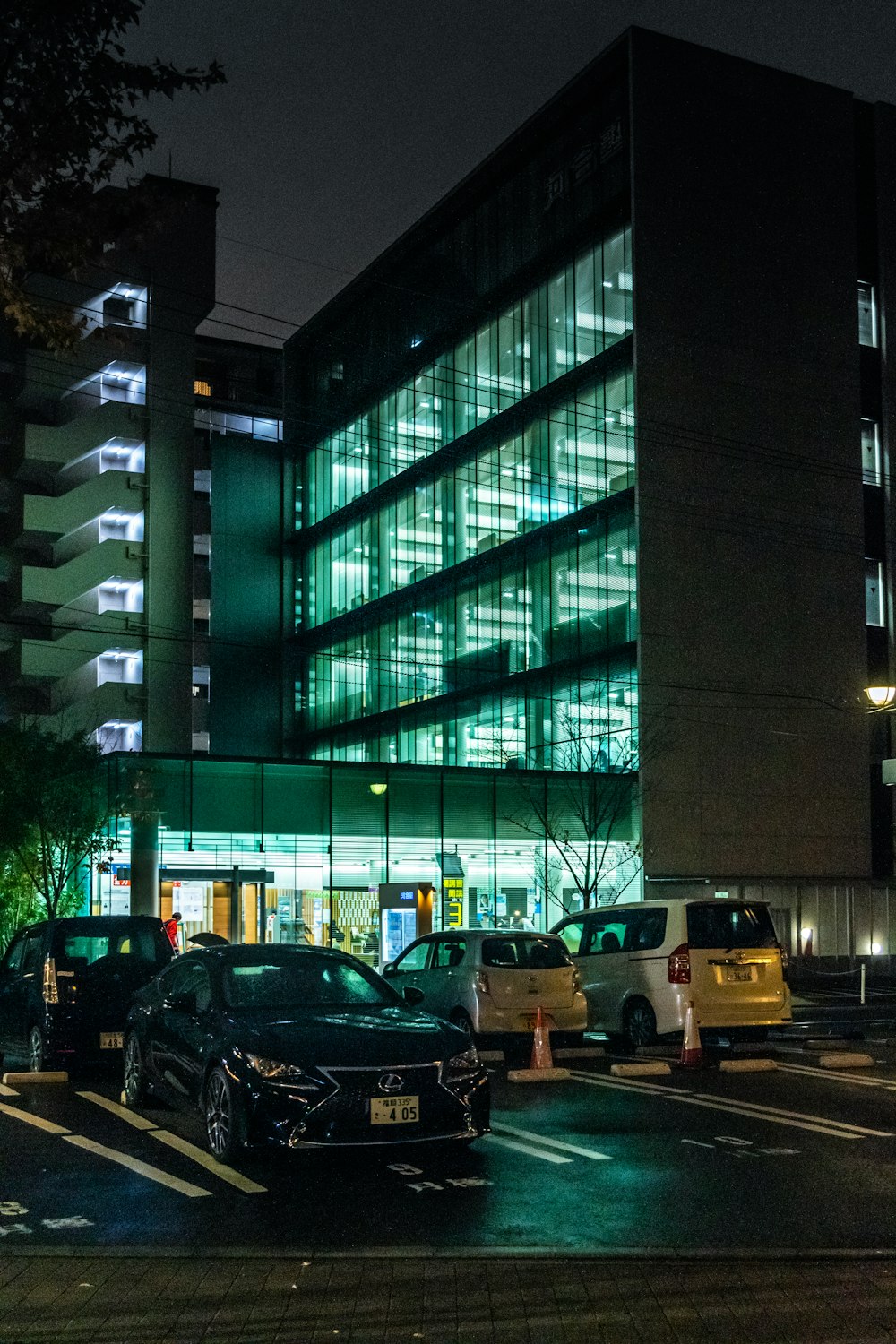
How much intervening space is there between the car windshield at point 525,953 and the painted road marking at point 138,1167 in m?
7.68

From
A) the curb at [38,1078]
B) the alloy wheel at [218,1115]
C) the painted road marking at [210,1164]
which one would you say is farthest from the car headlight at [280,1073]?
the curb at [38,1078]

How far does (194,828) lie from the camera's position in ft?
126

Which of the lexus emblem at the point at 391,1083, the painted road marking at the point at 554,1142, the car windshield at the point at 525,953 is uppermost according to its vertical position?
the car windshield at the point at 525,953

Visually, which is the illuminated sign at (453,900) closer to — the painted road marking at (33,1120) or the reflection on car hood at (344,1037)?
the painted road marking at (33,1120)

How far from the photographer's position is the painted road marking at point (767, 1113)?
12359 millimetres

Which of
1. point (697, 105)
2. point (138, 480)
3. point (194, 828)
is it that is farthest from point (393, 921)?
point (138, 480)

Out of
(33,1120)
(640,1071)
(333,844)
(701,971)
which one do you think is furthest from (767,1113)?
(333,844)

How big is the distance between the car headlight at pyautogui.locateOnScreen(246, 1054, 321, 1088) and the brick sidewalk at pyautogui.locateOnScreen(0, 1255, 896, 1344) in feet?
7.64

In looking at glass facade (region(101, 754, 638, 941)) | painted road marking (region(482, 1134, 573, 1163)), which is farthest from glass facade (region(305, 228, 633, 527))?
painted road marking (region(482, 1134, 573, 1163))

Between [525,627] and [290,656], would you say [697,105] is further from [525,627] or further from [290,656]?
[290,656]

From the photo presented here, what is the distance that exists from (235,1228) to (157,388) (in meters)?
60.3

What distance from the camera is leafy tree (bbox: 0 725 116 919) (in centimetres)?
3612

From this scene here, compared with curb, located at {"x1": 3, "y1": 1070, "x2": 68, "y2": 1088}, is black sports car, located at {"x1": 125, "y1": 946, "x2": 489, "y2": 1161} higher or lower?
higher

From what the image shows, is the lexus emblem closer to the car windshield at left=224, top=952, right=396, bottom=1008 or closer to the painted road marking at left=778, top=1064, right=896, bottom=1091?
the car windshield at left=224, top=952, right=396, bottom=1008
